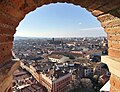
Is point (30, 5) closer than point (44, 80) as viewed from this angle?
Yes

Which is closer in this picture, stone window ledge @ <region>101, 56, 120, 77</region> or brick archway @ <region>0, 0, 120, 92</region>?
brick archway @ <region>0, 0, 120, 92</region>

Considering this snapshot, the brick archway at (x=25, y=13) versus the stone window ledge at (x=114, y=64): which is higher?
the brick archway at (x=25, y=13)

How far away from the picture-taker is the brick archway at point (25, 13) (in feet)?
6.01

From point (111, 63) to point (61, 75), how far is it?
25.4m

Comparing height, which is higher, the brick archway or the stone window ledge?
the brick archway

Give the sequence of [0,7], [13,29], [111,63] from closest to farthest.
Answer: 1. [0,7]
2. [111,63]
3. [13,29]

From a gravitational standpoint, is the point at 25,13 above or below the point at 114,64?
above

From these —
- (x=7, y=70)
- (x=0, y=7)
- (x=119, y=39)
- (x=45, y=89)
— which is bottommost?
(x=45, y=89)

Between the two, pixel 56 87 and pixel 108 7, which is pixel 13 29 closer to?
pixel 108 7

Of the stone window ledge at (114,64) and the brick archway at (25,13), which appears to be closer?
the brick archway at (25,13)

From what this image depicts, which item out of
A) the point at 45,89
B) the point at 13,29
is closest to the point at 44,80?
the point at 45,89

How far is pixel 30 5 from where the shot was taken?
6.33 ft

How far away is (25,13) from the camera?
2.12 meters

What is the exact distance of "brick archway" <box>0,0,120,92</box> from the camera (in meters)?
1.83
